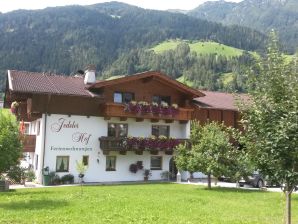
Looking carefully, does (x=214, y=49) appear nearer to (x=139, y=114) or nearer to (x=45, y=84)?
(x=139, y=114)

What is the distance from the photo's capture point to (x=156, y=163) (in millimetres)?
39844

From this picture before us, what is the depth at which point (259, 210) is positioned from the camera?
771 inches

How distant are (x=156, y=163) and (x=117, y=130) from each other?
500cm

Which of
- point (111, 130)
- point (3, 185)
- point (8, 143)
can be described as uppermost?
point (111, 130)

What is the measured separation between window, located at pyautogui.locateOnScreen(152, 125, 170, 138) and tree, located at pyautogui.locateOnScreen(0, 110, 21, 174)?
17724 millimetres

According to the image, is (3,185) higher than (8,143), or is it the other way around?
(8,143)

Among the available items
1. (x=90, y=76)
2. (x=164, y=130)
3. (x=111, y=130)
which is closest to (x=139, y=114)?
(x=111, y=130)

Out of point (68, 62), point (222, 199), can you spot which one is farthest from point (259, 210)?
point (68, 62)

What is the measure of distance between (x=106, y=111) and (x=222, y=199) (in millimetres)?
15377

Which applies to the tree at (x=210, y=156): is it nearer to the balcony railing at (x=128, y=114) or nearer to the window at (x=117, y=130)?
the balcony railing at (x=128, y=114)

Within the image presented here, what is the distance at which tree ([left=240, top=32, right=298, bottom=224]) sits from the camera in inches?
438

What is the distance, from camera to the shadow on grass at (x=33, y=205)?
60.2 feet

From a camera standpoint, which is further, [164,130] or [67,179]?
[164,130]

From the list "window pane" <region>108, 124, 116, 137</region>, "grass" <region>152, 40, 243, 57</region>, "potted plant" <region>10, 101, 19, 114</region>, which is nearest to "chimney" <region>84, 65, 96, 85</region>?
"window pane" <region>108, 124, 116, 137</region>
